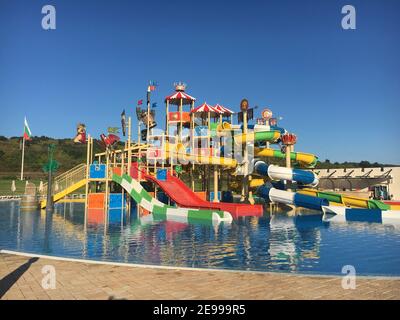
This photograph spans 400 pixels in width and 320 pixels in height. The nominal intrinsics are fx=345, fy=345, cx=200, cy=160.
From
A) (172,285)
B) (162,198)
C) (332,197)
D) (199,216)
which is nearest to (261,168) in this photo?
(332,197)

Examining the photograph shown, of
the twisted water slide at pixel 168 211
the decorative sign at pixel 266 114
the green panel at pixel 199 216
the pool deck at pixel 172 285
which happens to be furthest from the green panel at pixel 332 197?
the pool deck at pixel 172 285

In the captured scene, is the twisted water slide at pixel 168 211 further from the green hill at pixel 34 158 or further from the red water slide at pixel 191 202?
the green hill at pixel 34 158

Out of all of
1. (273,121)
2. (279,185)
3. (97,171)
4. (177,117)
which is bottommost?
A: (279,185)

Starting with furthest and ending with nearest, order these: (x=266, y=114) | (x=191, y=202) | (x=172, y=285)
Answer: (x=266, y=114) → (x=191, y=202) → (x=172, y=285)

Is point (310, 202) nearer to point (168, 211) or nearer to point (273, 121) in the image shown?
point (168, 211)

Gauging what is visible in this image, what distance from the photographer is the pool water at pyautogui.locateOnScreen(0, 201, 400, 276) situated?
8.62 meters

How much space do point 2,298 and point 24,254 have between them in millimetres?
3951

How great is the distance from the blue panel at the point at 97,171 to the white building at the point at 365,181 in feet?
79.3


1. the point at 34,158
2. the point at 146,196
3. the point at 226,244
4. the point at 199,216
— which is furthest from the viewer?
the point at 34,158

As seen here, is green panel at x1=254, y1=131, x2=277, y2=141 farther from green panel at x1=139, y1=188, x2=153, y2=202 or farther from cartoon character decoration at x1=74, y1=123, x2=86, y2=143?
cartoon character decoration at x1=74, y1=123, x2=86, y2=143

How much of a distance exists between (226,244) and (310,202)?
39.4 ft

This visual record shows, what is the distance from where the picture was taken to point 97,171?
24.2m

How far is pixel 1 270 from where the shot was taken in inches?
289
